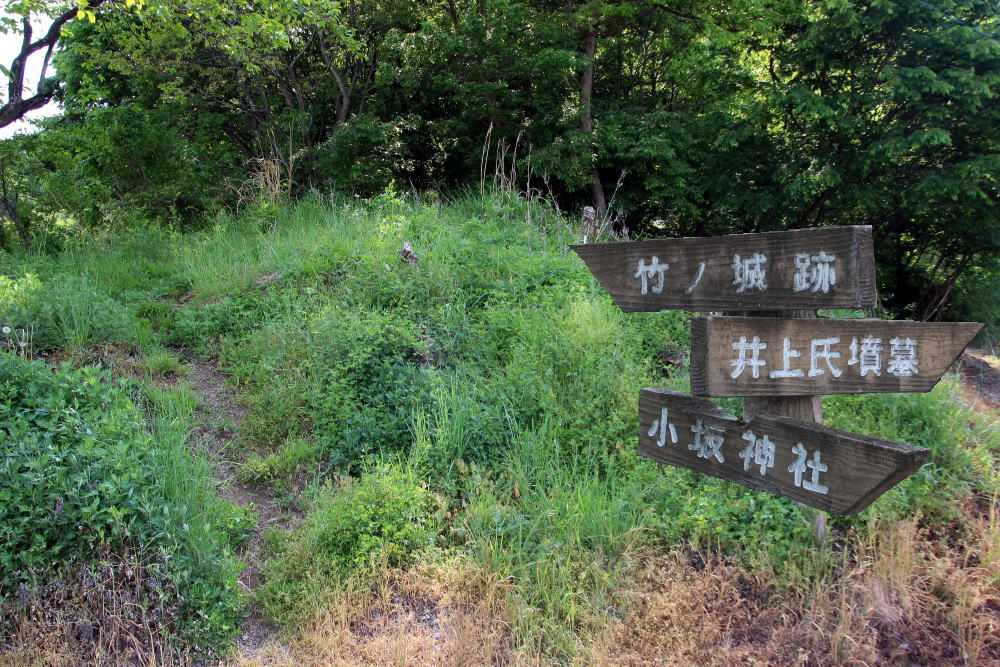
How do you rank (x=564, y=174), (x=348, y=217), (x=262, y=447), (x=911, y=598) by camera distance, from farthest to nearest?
(x=564, y=174) < (x=348, y=217) < (x=262, y=447) < (x=911, y=598)

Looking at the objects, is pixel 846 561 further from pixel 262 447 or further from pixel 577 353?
pixel 262 447

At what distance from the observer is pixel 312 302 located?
17.4ft

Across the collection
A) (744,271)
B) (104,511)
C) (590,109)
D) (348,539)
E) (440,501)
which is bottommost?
(348,539)

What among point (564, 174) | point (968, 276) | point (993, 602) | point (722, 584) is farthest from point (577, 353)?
point (968, 276)

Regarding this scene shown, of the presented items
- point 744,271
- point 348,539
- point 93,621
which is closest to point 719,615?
point 744,271

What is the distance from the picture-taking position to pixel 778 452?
6.88ft

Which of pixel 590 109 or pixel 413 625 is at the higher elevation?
pixel 590 109

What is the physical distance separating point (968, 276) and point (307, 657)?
11377 millimetres

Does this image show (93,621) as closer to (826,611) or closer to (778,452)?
(778,452)

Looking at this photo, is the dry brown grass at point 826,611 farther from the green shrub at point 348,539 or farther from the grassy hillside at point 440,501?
the green shrub at point 348,539

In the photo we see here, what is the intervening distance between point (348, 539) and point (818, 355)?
222 centimetres

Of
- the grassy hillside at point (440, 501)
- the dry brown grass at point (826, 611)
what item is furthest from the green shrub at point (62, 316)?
the dry brown grass at point (826, 611)

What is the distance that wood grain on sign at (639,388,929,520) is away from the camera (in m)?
1.88

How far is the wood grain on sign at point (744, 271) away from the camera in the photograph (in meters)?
2.02
